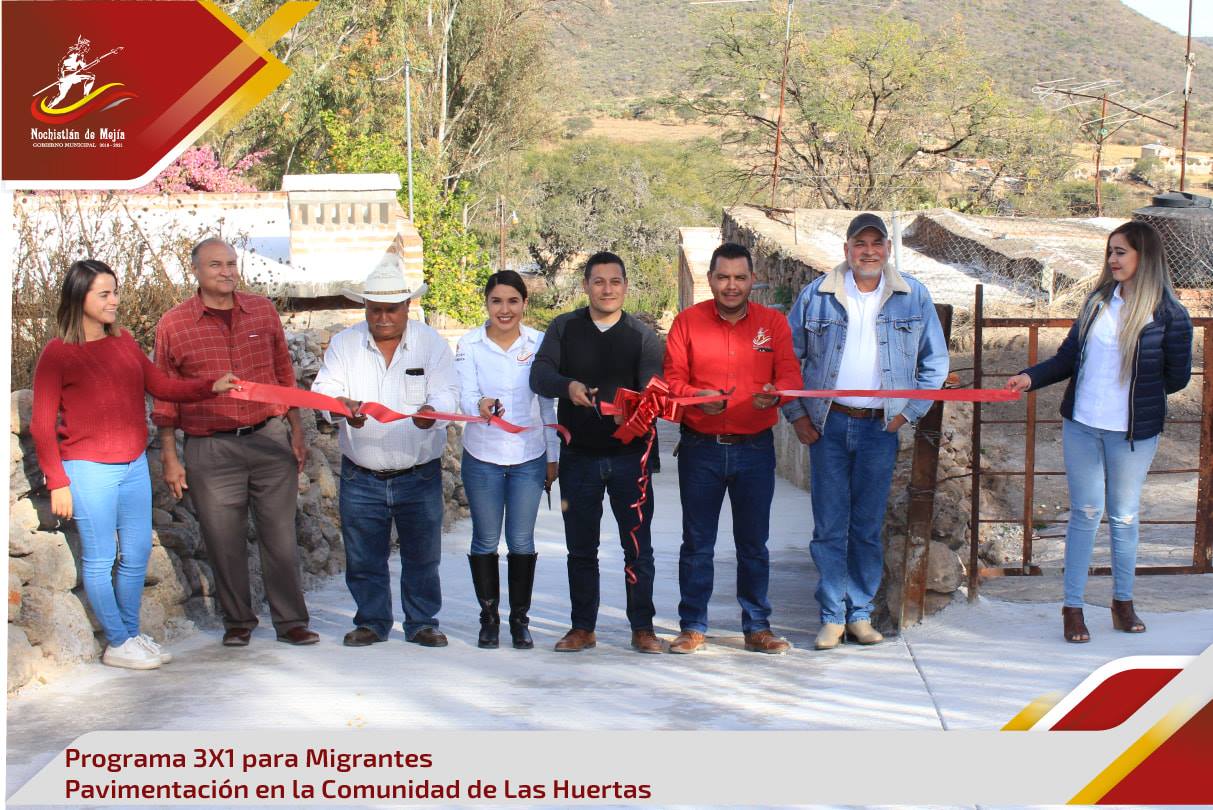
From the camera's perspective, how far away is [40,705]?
4.98m

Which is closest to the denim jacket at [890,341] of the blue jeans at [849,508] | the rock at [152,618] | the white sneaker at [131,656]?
the blue jeans at [849,508]

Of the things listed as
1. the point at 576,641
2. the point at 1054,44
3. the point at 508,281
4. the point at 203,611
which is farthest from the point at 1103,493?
the point at 1054,44

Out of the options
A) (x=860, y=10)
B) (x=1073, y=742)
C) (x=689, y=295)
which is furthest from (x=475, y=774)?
(x=860, y=10)

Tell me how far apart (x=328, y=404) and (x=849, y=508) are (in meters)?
2.41

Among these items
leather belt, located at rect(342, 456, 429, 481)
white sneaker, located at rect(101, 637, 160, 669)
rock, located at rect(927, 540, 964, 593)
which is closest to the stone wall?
white sneaker, located at rect(101, 637, 160, 669)

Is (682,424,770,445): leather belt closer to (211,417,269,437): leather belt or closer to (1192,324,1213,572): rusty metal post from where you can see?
(211,417,269,437): leather belt

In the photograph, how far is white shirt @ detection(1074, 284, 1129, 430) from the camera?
5469mm

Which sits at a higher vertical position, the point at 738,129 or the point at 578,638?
the point at 738,129

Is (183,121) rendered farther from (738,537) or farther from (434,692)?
(738,537)

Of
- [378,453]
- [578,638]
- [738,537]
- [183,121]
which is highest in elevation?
[183,121]

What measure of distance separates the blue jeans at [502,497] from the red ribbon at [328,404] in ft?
0.67

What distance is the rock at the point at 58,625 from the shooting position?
A: 5367 millimetres

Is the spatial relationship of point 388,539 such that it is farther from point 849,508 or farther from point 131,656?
point 849,508

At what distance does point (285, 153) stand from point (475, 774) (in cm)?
2881
